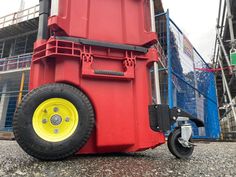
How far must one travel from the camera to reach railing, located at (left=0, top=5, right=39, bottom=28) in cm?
1155

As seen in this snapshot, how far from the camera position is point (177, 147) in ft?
5.63

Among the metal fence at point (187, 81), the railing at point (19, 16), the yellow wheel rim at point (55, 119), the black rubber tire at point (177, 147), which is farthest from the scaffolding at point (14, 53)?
the black rubber tire at point (177, 147)

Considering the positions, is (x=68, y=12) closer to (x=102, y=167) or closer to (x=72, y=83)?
(x=72, y=83)

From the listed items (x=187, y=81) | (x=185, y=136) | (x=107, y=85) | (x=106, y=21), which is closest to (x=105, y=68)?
(x=107, y=85)

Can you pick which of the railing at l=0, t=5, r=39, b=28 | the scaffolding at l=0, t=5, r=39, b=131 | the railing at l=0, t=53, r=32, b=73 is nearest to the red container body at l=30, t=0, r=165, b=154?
the scaffolding at l=0, t=5, r=39, b=131

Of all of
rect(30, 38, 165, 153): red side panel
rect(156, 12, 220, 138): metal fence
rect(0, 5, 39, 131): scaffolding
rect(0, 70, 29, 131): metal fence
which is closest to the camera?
rect(30, 38, 165, 153): red side panel

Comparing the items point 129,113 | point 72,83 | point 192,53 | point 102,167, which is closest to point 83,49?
point 72,83

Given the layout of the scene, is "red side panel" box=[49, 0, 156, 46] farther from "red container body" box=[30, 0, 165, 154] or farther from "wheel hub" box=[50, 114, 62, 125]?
"wheel hub" box=[50, 114, 62, 125]

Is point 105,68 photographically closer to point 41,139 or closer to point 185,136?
point 41,139

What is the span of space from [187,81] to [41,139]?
3.16 meters

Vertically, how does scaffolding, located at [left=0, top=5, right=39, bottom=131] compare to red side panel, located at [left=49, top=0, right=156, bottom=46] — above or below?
above

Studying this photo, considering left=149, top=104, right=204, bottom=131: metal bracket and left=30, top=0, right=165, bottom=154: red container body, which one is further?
left=149, top=104, right=204, bottom=131: metal bracket

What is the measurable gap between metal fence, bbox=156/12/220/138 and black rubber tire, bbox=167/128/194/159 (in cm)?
154

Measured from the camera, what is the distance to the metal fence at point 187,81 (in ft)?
11.7
